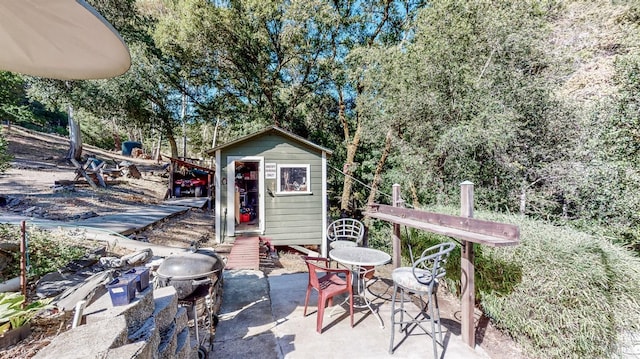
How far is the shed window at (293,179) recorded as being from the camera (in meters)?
6.61

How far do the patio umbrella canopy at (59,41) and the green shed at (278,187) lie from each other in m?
4.81

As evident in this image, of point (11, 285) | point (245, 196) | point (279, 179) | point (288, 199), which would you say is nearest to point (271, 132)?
point (279, 179)

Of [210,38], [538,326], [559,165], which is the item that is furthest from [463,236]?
[210,38]

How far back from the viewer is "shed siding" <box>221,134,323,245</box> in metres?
6.48

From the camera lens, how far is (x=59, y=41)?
1.29 meters

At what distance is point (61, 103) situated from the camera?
10070mm

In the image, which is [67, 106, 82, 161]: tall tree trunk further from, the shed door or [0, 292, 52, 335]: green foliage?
[0, 292, 52, 335]: green foliage

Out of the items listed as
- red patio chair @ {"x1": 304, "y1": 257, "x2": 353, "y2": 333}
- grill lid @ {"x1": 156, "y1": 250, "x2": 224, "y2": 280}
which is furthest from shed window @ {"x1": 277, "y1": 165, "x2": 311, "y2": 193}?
grill lid @ {"x1": 156, "y1": 250, "x2": 224, "y2": 280}

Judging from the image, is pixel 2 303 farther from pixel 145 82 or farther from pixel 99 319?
pixel 145 82

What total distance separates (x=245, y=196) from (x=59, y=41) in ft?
22.7

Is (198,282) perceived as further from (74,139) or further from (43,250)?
(74,139)

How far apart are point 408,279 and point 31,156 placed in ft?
60.1

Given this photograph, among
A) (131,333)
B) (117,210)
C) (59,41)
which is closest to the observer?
(59,41)

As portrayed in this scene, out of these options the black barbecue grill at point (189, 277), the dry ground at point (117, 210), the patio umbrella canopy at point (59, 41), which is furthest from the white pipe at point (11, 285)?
the patio umbrella canopy at point (59, 41)
